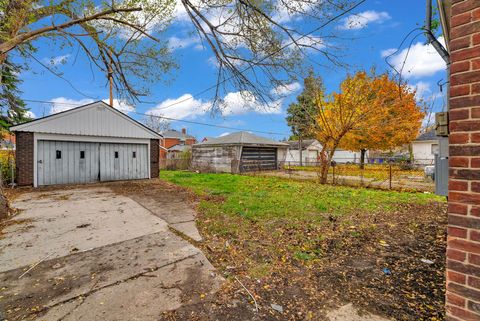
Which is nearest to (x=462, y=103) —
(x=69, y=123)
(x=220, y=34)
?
(x=220, y=34)

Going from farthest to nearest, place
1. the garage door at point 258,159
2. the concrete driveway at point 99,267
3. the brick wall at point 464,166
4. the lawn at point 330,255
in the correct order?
the garage door at point 258,159 → the lawn at point 330,255 → the concrete driveway at point 99,267 → the brick wall at point 464,166

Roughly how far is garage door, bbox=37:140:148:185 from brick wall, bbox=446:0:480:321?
39.6 ft

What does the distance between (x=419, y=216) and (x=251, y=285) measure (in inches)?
185

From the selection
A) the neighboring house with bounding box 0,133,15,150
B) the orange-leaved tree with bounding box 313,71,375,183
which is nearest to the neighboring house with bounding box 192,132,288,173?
the orange-leaved tree with bounding box 313,71,375,183

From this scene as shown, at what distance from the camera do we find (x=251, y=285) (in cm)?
243

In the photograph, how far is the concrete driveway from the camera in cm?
207

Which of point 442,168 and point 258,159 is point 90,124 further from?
point 442,168

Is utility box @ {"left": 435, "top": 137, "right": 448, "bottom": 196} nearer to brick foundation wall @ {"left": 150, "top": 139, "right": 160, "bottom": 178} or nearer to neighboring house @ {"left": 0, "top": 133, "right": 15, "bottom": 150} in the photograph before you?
brick foundation wall @ {"left": 150, "top": 139, "right": 160, "bottom": 178}

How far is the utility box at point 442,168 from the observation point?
1752 mm

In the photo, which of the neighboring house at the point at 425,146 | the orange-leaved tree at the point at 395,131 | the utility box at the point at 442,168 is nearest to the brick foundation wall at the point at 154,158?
the orange-leaved tree at the point at 395,131

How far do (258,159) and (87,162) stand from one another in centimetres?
1104

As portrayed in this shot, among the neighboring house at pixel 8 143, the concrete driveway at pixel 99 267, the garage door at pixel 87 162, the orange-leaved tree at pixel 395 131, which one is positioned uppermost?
the orange-leaved tree at pixel 395 131

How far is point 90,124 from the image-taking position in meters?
10.3

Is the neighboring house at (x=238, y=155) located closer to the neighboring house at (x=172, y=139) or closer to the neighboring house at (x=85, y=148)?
the neighboring house at (x=85, y=148)
